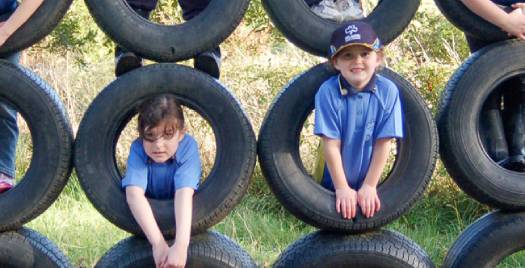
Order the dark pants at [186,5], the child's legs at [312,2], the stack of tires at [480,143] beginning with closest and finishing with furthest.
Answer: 1. the stack of tires at [480,143]
2. the child's legs at [312,2]
3. the dark pants at [186,5]

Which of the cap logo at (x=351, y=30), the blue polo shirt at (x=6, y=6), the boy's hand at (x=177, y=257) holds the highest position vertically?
the blue polo shirt at (x=6, y=6)

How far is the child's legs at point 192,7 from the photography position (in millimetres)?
4855

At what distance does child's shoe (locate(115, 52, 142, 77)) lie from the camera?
4.46 m

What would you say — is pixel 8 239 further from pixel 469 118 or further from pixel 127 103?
pixel 469 118

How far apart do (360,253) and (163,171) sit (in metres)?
1.02

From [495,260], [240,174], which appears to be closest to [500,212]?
[495,260]

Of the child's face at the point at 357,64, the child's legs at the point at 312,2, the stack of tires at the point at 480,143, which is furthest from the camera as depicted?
the child's legs at the point at 312,2

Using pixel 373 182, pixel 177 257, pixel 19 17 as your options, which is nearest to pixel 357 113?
pixel 373 182

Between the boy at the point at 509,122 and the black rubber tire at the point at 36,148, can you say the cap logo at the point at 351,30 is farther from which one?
Result: the black rubber tire at the point at 36,148

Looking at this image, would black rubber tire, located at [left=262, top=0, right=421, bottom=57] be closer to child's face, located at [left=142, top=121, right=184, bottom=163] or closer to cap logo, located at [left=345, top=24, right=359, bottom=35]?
cap logo, located at [left=345, top=24, right=359, bottom=35]

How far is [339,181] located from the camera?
169 inches

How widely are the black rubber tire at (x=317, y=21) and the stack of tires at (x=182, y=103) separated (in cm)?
20

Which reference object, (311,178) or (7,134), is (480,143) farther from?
(7,134)

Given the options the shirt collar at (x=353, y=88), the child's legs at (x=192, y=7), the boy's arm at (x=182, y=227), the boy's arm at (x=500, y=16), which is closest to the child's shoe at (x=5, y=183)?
the boy's arm at (x=182, y=227)
